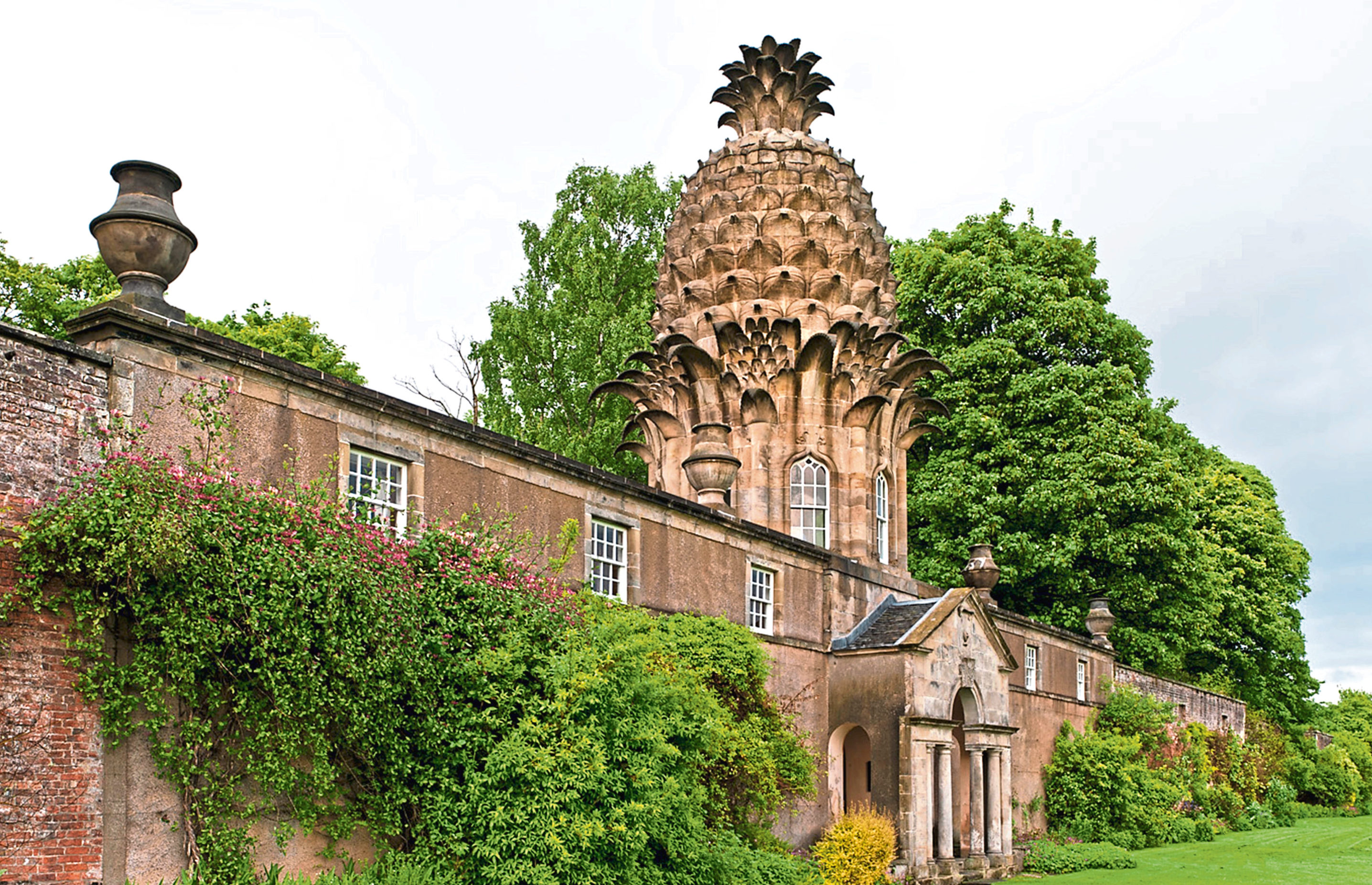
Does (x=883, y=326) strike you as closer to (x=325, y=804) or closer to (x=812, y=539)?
(x=812, y=539)

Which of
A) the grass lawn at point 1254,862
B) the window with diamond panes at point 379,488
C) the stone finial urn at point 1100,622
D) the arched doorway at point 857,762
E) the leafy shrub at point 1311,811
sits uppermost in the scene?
the window with diamond panes at point 379,488

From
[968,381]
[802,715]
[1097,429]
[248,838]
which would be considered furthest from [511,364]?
[248,838]

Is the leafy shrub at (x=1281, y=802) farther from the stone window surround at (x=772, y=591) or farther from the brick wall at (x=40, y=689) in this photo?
the brick wall at (x=40, y=689)

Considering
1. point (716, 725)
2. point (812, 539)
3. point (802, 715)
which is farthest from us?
point (812, 539)

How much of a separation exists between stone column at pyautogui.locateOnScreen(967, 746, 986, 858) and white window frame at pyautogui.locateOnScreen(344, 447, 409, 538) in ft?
45.7

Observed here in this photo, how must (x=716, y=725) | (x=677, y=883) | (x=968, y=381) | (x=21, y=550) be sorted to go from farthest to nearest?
1. (x=968, y=381)
2. (x=716, y=725)
3. (x=677, y=883)
4. (x=21, y=550)

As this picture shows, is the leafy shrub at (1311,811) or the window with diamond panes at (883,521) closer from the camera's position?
the window with diamond panes at (883,521)

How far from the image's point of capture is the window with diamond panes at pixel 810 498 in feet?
84.6

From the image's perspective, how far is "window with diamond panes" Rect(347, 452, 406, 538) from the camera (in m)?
12.5

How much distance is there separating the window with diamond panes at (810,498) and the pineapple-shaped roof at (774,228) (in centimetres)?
303

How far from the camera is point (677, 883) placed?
42.8 feet

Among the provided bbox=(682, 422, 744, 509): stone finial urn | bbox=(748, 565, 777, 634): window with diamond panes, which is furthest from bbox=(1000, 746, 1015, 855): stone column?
bbox=(682, 422, 744, 509): stone finial urn

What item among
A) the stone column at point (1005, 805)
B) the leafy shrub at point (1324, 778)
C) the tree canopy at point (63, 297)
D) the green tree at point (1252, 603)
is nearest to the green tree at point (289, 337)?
the tree canopy at point (63, 297)

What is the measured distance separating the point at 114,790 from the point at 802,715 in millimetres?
12493
